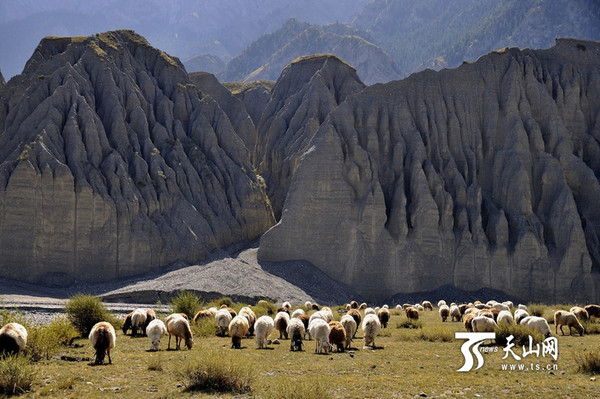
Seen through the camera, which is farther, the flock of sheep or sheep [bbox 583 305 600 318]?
sheep [bbox 583 305 600 318]

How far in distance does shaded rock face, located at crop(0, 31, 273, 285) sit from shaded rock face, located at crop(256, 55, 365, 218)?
1336 cm

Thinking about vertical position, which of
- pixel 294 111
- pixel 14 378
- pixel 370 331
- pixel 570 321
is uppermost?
pixel 294 111

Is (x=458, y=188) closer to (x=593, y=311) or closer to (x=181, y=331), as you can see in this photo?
(x=593, y=311)

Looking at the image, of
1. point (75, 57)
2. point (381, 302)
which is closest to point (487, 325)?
point (381, 302)

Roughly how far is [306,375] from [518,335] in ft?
31.8

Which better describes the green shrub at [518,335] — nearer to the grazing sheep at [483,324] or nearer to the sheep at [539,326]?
the sheep at [539,326]

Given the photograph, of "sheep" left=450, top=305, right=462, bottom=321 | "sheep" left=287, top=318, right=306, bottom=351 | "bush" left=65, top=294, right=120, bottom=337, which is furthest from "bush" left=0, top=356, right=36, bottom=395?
"sheep" left=450, top=305, right=462, bottom=321

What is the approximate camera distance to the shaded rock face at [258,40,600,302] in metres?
68.6

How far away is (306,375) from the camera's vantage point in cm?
1917

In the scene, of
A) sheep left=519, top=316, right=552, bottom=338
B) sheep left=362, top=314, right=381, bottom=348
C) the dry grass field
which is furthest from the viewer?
sheep left=362, top=314, right=381, bottom=348

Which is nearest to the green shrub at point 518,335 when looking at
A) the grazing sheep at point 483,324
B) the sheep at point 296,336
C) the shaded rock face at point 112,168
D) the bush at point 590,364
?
the grazing sheep at point 483,324

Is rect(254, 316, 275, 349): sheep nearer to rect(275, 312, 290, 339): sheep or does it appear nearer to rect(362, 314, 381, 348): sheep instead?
rect(275, 312, 290, 339): sheep

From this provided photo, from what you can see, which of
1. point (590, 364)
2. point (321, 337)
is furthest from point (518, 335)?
point (321, 337)

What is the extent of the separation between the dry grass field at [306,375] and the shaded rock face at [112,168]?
157 feet
